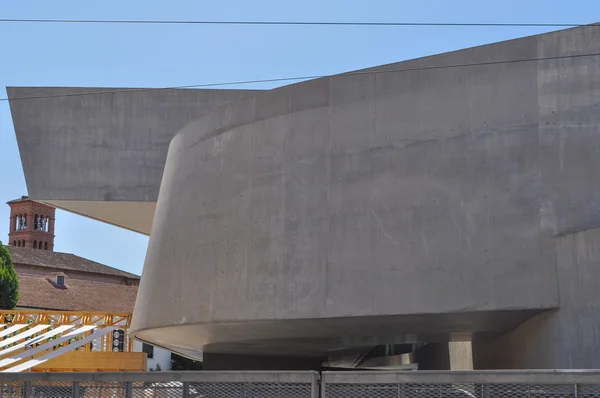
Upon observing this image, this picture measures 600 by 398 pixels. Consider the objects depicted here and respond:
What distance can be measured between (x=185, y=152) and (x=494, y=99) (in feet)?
24.2

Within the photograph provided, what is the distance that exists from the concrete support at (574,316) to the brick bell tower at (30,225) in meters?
120

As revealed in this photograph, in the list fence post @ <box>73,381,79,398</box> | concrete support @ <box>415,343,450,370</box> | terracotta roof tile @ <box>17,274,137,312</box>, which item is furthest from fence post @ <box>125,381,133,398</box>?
terracotta roof tile @ <box>17,274,137,312</box>

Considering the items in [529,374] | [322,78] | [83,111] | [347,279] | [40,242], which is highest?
[40,242]

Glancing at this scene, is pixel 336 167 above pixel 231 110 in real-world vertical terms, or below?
below

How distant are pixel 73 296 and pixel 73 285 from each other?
3.29m

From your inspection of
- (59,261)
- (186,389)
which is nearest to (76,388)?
(186,389)

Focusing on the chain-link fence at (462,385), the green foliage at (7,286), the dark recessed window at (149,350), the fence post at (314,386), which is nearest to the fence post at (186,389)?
the fence post at (314,386)

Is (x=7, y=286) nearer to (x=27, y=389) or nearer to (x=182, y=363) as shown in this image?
(x=182, y=363)

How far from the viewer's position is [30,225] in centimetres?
12825

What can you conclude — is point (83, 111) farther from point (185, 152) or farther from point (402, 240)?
point (402, 240)

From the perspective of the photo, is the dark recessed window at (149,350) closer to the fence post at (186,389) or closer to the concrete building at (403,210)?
the concrete building at (403,210)

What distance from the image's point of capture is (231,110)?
18.4 metres

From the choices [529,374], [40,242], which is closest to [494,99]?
[529,374]

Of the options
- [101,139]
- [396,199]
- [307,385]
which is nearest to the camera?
[307,385]
